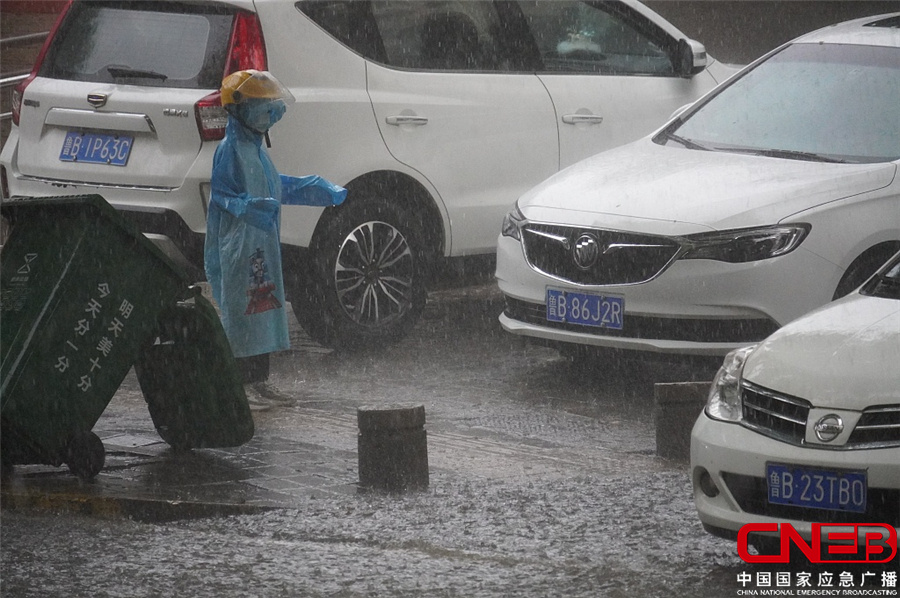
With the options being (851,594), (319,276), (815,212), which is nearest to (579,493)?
(851,594)

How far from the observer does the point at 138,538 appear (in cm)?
589

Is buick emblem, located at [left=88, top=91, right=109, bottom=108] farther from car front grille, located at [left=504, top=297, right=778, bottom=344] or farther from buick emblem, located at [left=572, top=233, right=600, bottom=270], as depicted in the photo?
car front grille, located at [left=504, top=297, right=778, bottom=344]

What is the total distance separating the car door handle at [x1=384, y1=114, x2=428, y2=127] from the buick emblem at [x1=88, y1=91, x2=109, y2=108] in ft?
5.16

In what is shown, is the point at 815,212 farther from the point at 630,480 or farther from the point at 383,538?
the point at 383,538

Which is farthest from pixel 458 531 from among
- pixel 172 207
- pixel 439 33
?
pixel 439 33

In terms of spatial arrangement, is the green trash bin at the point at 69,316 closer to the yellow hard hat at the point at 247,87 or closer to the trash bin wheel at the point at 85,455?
the trash bin wheel at the point at 85,455

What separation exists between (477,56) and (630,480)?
12.5ft

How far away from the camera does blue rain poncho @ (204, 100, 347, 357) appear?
25.2 feet

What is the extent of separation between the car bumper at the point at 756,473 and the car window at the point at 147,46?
406 cm

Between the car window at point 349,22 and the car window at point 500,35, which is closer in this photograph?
the car window at point 349,22

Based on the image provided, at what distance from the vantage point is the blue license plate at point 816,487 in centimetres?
489

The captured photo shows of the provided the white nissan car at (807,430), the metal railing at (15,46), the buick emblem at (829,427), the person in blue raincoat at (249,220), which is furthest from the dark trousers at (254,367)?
the metal railing at (15,46)

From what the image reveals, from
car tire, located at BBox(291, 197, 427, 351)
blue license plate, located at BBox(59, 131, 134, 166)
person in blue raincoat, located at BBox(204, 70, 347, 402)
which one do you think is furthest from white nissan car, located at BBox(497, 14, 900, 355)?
blue license plate, located at BBox(59, 131, 134, 166)

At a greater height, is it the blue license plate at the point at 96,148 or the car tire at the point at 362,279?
the blue license plate at the point at 96,148
